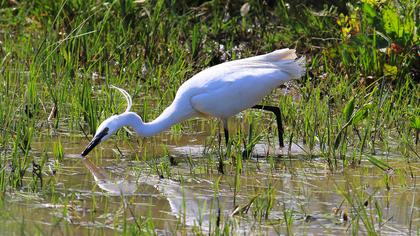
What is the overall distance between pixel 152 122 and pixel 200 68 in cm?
249

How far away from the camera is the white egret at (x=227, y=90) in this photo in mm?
7234

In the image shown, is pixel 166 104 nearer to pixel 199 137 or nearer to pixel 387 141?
pixel 199 137

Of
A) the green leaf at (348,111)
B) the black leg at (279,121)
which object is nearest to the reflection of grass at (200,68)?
the green leaf at (348,111)

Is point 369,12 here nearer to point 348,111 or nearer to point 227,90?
point 348,111

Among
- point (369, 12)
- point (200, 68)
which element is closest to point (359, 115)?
point (369, 12)

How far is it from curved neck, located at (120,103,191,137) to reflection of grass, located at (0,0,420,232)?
17 centimetres

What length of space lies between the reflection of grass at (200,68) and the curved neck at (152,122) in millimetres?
172

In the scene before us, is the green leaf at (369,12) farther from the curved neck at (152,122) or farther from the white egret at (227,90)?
the curved neck at (152,122)

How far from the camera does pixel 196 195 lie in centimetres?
599

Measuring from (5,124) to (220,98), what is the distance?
1.53m

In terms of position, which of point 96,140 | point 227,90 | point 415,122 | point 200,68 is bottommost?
point 96,140

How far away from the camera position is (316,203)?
5809mm

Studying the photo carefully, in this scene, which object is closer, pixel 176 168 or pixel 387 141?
pixel 176 168

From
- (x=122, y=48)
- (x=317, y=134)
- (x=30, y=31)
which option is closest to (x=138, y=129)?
(x=317, y=134)
